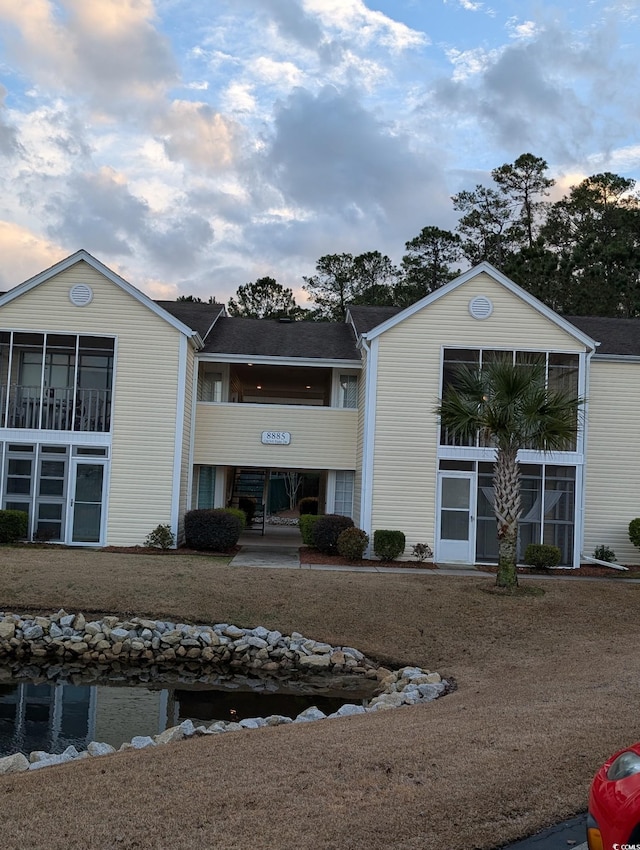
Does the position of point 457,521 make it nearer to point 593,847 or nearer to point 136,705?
point 136,705

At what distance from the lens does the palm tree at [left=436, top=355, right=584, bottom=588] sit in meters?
15.7

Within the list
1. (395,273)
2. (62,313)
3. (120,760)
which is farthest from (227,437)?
(395,273)

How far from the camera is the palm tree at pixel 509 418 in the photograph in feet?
51.6

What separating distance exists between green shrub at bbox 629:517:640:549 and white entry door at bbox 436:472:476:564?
420 centimetres

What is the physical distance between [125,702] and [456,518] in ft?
37.7

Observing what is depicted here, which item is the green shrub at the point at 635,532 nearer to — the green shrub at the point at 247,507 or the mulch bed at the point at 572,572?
the mulch bed at the point at 572,572

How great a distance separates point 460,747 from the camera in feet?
21.5

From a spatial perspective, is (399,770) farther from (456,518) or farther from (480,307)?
(480,307)

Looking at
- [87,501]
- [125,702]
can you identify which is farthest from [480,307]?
[125,702]

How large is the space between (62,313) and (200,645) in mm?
10788

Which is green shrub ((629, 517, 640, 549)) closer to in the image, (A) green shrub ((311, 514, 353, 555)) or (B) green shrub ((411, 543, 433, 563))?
(B) green shrub ((411, 543, 433, 563))

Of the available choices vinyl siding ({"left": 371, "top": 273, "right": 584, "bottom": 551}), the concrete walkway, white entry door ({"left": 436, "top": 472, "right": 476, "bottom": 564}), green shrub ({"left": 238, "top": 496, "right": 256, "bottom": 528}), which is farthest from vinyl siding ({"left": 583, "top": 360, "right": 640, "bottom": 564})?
green shrub ({"left": 238, "top": 496, "right": 256, "bottom": 528})

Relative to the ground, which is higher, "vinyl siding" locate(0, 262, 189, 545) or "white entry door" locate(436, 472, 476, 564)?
"vinyl siding" locate(0, 262, 189, 545)

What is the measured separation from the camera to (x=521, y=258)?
41.1 meters
